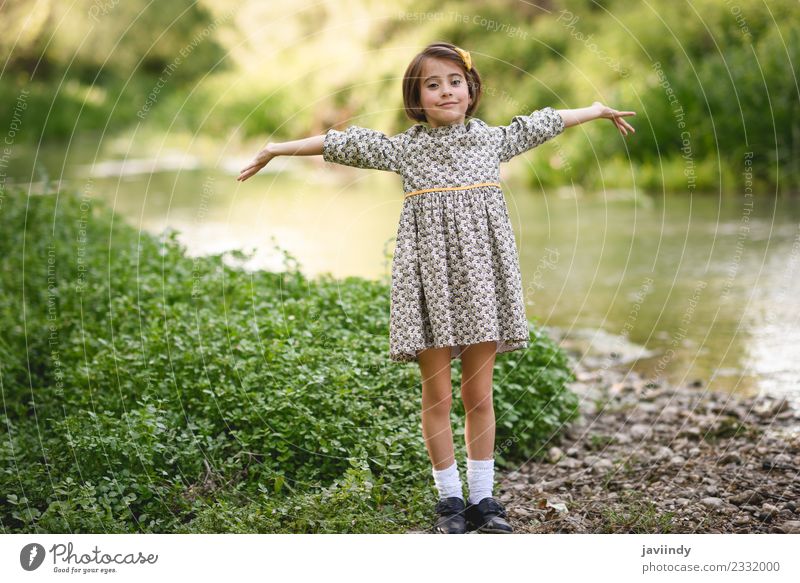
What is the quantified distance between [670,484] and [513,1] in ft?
45.1

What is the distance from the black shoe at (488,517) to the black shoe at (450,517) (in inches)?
1.6

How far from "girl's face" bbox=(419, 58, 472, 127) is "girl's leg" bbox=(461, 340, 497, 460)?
77cm

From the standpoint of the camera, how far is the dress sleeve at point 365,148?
314 centimetres

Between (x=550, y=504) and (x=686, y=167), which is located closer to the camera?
(x=550, y=504)

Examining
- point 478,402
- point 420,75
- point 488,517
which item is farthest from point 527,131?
point 488,517

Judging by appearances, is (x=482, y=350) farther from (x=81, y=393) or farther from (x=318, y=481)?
(x=81, y=393)

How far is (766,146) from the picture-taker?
10.1m

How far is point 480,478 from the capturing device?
3.22 metres

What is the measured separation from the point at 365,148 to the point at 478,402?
926 mm

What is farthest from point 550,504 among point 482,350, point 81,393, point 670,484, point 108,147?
point 108,147

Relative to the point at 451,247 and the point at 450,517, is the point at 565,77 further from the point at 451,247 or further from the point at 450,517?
the point at 450,517

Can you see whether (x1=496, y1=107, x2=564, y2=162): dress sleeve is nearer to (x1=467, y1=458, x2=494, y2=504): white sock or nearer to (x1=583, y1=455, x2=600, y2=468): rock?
(x1=467, y1=458, x2=494, y2=504): white sock

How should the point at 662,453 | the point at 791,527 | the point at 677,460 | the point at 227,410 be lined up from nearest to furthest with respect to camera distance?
the point at 791,527
the point at 227,410
the point at 677,460
the point at 662,453

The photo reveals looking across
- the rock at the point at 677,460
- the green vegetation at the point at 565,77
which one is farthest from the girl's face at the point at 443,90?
the green vegetation at the point at 565,77
